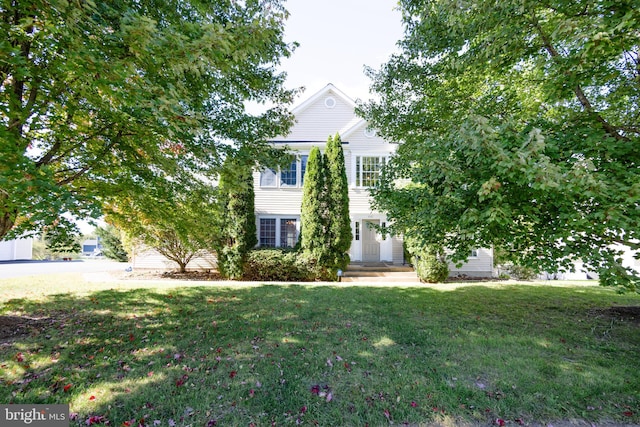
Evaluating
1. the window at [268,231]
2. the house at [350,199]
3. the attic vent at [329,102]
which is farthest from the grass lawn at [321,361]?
the attic vent at [329,102]

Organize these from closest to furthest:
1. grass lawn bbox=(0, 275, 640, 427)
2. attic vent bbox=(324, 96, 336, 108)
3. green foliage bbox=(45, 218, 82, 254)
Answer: grass lawn bbox=(0, 275, 640, 427), green foliage bbox=(45, 218, 82, 254), attic vent bbox=(324, 96, 336, 108)

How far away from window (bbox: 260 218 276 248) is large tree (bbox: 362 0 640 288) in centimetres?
937

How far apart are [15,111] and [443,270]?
11343mm

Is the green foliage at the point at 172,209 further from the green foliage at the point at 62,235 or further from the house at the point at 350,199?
the house at the point at 350,199

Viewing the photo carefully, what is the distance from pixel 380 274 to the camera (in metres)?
11.4

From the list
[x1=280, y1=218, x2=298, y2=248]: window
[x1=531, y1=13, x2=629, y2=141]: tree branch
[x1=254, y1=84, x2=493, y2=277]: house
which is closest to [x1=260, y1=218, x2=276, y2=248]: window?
[x1=254, y1=84, x2=493, y2=277]: house

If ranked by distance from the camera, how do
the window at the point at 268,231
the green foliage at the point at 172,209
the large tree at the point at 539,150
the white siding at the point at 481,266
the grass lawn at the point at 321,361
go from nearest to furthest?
the grass lawn at the point at 321,361 → the large tree at the point at 539,150 → the green foliage at the point at 172,209 → the white siding at the point at 481,266 → the window at the point at 268,231

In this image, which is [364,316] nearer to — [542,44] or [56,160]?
[542,44]

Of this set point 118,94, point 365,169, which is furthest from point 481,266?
point 118,94

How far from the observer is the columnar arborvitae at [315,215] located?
34.4 ft

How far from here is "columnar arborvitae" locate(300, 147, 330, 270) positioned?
34.4 ft

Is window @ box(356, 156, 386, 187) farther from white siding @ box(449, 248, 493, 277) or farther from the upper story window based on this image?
white siding @ box(449, 248, 493, 277)

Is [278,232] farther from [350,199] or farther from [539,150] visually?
[539,150]

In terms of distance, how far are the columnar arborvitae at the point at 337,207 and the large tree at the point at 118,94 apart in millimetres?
4838
